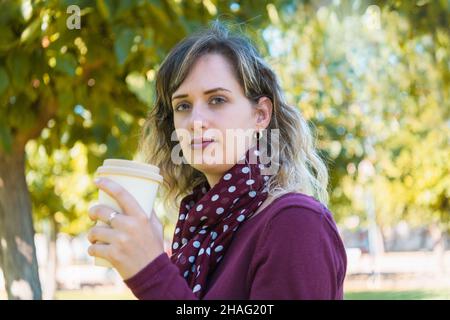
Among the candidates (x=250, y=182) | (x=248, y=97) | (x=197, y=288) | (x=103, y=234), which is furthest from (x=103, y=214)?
(x=248, y=97)

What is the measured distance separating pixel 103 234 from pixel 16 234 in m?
2.16

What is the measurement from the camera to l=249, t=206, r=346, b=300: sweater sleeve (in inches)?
45.8

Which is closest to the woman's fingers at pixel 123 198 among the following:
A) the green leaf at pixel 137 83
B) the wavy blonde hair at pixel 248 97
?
the wavy blonde hair at pixel 248 97

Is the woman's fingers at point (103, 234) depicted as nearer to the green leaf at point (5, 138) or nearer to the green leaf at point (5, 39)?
the green leaf at point (5, 39)

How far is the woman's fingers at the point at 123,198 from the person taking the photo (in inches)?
44.2

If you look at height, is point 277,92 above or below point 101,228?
above

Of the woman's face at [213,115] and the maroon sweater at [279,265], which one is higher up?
the woman's face at [213,115]

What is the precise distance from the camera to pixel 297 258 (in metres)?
1.17

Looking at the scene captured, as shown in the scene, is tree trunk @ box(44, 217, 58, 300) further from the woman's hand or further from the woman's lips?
the woman's hand

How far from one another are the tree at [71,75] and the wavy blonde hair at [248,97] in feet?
2.03

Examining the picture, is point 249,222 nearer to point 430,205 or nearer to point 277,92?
point 277,92

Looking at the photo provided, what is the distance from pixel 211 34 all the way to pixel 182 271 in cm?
59

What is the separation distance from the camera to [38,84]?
2.93 metres

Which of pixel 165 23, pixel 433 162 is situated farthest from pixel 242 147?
pixel 433 162
